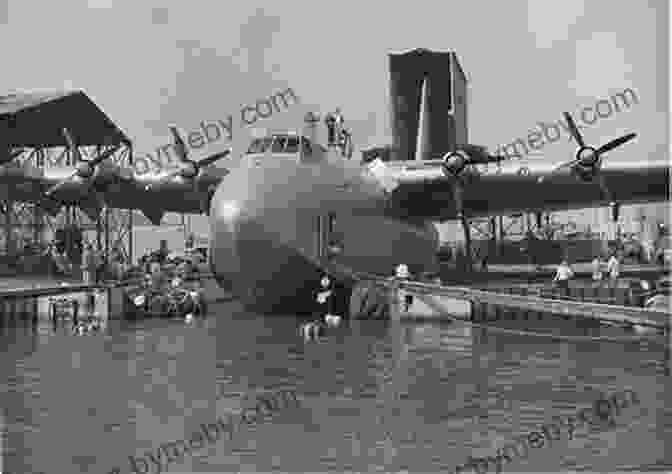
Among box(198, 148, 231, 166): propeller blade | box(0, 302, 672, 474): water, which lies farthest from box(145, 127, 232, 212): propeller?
box(0, 302, 672, 474): water

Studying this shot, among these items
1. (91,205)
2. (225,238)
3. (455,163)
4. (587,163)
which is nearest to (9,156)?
(91,205)

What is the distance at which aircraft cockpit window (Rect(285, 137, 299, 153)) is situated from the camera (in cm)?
1911

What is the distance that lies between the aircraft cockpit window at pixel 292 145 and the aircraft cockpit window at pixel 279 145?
0.36 feet

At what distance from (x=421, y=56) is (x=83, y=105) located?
5962 cm

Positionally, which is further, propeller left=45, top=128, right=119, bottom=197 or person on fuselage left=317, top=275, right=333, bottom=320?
propeller left=45, top=128, right=119, bottom=197

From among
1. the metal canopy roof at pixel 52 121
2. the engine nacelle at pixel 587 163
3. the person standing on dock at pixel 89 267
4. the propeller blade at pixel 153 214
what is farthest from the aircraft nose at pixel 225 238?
the metal canopy roof at pixel 52 121

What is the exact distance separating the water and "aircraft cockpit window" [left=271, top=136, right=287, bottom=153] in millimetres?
6255

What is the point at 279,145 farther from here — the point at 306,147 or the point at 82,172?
the point at 82,172

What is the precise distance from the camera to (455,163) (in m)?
24.6

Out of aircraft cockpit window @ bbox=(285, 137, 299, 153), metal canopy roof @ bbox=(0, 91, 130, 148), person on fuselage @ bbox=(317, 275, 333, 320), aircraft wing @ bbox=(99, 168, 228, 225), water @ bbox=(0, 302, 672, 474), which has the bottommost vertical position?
water @ bbox=(0, 302, 672, 474)

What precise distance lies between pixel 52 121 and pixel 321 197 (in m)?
25.7

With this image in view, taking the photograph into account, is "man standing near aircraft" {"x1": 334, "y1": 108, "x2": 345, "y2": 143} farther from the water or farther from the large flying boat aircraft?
the water

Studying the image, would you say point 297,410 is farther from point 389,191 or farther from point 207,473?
point 389,191

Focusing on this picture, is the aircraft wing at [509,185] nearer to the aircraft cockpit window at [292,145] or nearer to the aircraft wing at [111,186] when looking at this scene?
the aircraft cockpit window at [292,145]
